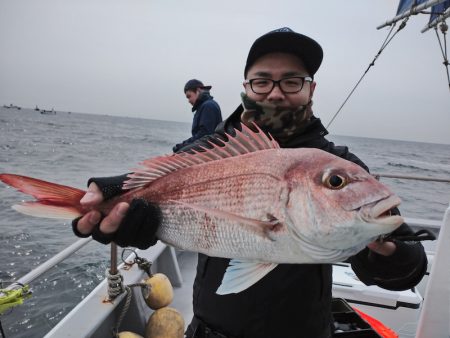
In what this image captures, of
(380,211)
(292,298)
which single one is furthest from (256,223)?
(292,298)

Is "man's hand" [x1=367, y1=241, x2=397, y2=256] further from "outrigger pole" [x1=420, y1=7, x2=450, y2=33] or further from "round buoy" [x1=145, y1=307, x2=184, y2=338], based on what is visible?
"outrigger pole" [x1=420, y1=7, x2=450, y2=33]

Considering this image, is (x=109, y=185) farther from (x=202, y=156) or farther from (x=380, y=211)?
A: (x=380, y=211)

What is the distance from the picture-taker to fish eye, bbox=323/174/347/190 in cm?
126

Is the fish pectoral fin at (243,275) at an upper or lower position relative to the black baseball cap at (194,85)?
lower

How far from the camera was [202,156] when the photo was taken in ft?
5.35

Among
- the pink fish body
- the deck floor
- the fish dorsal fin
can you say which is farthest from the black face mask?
the deck floor

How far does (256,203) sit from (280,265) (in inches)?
20.1

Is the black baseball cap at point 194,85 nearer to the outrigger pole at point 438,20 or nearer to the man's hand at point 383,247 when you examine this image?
the outrigger pole at point 438,20

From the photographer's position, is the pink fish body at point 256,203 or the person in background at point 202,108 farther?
the person in background at point 202,108

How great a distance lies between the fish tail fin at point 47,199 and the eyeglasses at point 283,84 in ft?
3.55

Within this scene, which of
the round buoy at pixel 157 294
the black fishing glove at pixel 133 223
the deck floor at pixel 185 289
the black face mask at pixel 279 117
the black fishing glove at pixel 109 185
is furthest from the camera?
the deck floor at pixel 185 289

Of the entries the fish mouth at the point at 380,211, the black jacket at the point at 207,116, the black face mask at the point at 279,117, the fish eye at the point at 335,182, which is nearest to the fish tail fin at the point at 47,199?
the black face mask at the point at 279,117

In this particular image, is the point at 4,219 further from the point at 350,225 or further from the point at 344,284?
the point at 350,225

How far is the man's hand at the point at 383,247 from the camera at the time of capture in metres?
1.44
